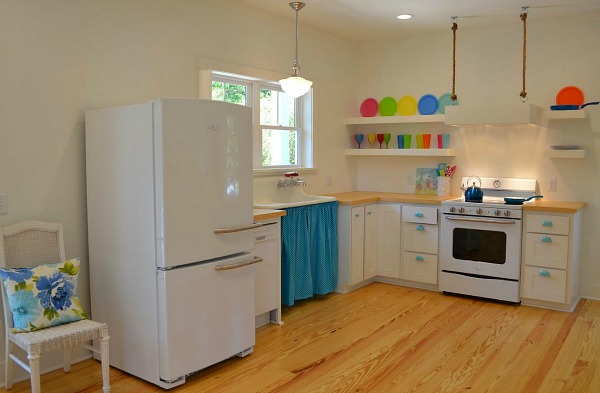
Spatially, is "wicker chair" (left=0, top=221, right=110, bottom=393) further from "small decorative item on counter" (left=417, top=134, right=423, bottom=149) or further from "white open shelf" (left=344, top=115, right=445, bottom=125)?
"small decorative item on counter" (left=417, top=134, right=423, bottom=149)

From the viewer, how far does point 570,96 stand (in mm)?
4703

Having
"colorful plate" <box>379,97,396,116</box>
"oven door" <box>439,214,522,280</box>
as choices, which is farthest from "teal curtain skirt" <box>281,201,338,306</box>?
"colorful plate" <box>379,97,396,116</box>

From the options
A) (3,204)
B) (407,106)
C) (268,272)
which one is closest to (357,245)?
(268,272)

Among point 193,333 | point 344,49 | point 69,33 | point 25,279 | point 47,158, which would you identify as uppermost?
point 344,49

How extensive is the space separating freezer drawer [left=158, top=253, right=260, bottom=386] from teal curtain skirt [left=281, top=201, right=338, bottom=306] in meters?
0.86

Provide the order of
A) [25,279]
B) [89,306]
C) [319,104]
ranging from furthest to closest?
[319,104]
[89,306]
[25,279]

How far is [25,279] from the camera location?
2.77 metres

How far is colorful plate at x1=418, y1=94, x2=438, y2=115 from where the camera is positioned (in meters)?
5.38

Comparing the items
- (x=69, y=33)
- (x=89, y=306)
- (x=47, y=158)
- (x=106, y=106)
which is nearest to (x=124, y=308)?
(x=89, y=306)

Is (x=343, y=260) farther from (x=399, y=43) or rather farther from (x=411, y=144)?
(x=399, y=43)

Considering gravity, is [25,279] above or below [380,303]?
above

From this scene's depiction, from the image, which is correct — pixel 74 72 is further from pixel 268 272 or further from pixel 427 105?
pixel 427 105

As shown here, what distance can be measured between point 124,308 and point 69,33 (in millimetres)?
1663

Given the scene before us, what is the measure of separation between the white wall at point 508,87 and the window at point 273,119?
875 millimetres
